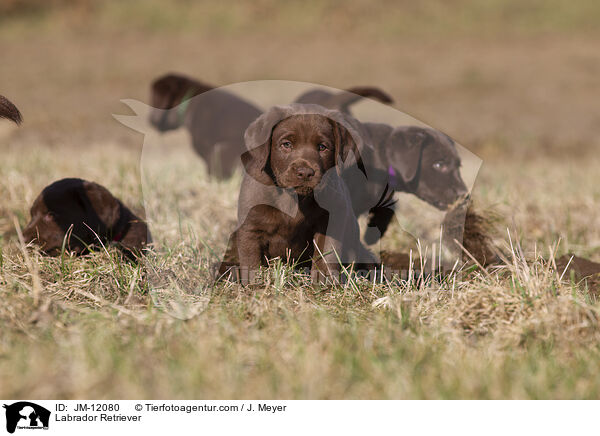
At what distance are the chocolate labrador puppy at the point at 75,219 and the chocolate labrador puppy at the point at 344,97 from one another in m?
1.79

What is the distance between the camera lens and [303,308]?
127 inches

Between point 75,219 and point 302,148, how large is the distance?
1686mm

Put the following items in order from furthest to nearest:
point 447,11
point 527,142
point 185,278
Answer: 1. point 447,11
2. point 527,142
3. point 185,278

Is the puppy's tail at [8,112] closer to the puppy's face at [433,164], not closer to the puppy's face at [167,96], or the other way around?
the puppy's face at [433,164]

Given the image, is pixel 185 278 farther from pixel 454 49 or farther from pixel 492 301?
pixel 454 49

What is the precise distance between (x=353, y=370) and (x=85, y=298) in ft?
5.37

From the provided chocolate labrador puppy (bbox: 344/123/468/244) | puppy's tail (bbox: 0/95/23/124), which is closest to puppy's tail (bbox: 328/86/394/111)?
chocolate labrador puppy (bbox: 344/123/468/244)

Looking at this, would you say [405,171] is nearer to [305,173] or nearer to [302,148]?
[302,148]

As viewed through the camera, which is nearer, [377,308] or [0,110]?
[0,110]

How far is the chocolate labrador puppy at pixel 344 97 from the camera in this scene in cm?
492

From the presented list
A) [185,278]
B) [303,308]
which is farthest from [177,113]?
[303,308]

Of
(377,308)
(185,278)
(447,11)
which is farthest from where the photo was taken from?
(447,11)

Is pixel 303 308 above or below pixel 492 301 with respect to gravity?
below
